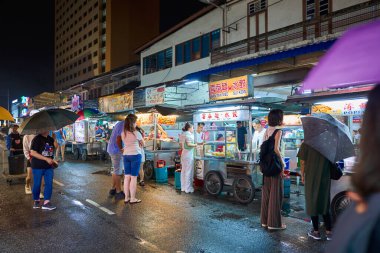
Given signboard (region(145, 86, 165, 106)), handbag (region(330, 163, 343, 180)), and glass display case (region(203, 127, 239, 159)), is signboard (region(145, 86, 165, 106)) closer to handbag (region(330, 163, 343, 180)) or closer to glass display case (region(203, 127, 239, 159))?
glass display case (region(203, 127, 239, 159))

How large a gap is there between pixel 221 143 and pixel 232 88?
62.7 inches

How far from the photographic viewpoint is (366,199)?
4.39 feet

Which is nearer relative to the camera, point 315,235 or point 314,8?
point 315,235

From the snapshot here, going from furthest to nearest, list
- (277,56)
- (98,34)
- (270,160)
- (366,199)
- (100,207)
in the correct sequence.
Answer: (98,34) → (277,56) → (100,207) → (270,160) → (366,199)

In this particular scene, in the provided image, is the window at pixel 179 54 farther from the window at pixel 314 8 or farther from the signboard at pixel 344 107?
the signboard at pixel 344 107

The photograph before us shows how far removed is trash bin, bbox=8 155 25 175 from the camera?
10.5 m

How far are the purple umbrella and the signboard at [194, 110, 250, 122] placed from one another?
5.99m

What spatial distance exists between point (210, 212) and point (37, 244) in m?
3.47

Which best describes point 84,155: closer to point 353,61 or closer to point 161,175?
point 161,175

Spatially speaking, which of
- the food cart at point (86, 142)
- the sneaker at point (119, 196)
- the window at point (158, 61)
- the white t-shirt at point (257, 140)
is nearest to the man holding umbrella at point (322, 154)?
the white t-shirt at point (257, 140)

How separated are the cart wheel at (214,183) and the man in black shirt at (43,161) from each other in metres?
3.95

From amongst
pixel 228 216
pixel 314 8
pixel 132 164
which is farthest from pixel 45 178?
pixel 314 8

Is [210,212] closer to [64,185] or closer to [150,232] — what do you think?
[150,232]

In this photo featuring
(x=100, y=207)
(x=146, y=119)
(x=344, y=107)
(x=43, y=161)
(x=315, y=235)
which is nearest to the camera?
(x=315, y=235)
